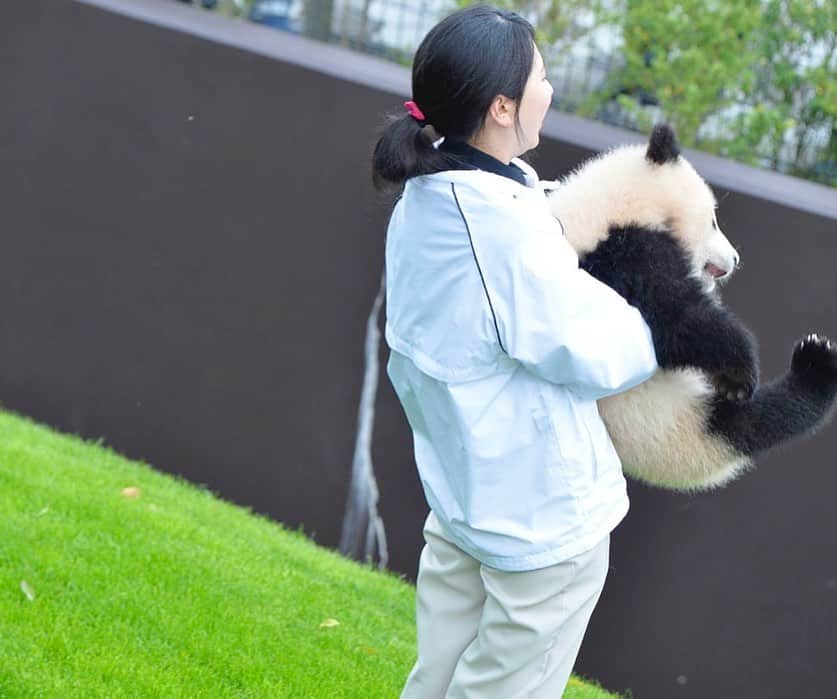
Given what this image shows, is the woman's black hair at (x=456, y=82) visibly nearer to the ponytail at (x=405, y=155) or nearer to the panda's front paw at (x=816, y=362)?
the ponytail at (x=405, y=155)

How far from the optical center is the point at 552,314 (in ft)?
6.95

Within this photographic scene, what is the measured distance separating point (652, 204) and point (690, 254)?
0.37 ft

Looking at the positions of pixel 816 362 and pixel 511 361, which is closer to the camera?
pixel 511 361

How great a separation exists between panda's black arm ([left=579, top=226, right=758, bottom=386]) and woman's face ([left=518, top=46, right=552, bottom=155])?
0.79ft

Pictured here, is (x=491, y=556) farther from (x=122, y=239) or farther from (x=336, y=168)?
(x=122, y=239)

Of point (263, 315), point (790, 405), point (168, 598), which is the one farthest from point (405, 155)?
point (263, 315)

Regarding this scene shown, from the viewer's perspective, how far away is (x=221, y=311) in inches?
182

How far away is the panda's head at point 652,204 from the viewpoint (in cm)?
239

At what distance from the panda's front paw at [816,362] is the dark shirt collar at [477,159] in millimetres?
588

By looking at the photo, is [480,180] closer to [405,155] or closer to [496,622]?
[405,155]

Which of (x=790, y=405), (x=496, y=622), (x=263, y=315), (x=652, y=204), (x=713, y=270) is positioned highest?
(x=652, y=204)

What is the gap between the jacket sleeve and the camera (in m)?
2.12

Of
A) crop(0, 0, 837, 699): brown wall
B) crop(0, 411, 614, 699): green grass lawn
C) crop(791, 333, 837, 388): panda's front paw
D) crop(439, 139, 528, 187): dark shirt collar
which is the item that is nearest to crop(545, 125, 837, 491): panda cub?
crop(791, 333, 837, 388): panda's front paw

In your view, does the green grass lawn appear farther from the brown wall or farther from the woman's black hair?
the woman's black hair
